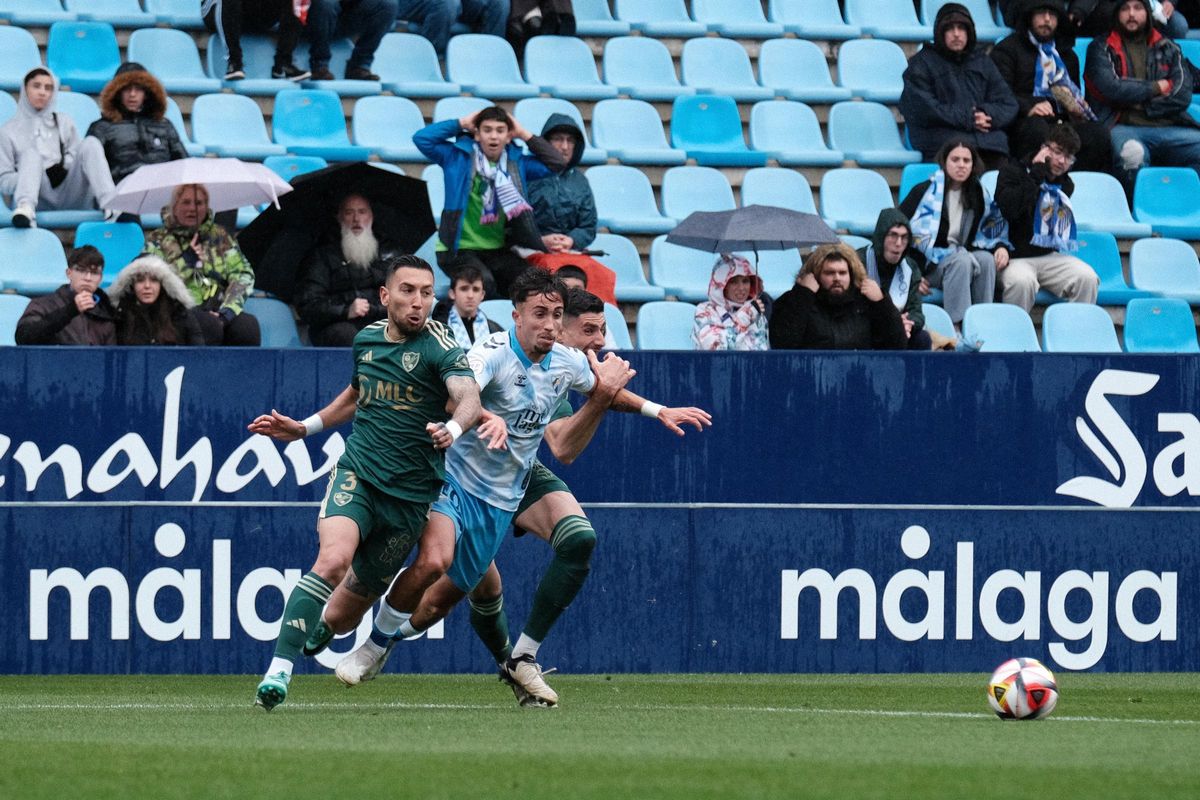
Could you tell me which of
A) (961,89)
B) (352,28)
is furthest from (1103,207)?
(352,28)

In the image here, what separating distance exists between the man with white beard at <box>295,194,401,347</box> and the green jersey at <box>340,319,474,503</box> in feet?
11.7

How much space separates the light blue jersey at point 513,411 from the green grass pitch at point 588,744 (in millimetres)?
1013

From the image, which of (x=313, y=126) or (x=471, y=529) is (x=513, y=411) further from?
(x=313, y=126)

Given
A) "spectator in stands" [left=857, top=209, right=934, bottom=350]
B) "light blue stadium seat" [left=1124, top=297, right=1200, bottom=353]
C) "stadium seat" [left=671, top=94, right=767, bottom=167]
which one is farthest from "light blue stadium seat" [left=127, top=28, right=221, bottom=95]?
"light blue stadium seat" [left=1124, top=297, right=1200, bottom=353]

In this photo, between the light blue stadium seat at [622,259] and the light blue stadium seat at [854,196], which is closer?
the light blue stadium seat at [622,259]

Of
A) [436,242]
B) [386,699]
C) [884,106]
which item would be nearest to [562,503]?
[386,699]

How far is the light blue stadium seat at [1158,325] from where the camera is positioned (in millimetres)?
14281

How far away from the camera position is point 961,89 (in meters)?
15.1

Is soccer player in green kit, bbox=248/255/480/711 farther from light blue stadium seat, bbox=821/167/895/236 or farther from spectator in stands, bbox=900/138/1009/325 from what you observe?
light blue stadium seat, bbox=821/167/895/236

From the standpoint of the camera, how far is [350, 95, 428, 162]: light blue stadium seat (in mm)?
14461

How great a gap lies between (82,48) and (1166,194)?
27.9ft

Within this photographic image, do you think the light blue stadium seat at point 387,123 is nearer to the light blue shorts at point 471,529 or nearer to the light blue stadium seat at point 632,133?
the light blue stadium seat at point 632,133

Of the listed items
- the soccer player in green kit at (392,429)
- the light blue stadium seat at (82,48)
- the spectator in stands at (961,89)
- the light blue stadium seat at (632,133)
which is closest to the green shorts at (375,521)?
the soccer player in green kit at (392,429)

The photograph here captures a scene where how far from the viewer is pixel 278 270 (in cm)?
1245
